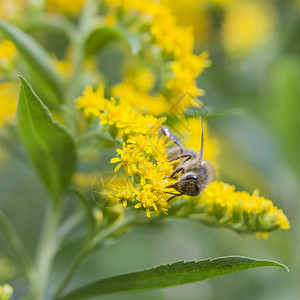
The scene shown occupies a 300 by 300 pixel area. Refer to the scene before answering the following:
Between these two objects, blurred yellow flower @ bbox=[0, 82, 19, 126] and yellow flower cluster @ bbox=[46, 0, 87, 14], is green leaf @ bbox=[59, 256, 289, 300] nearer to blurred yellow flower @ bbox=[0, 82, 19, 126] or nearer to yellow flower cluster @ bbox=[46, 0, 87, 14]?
blurred yellow flower @ bbox=[0, 82, 19, 126]

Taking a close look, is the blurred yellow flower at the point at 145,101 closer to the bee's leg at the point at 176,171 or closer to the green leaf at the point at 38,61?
the green leaf at the point at 38,61

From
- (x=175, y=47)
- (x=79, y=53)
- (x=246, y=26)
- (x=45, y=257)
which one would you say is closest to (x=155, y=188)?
(x=45, y=257)

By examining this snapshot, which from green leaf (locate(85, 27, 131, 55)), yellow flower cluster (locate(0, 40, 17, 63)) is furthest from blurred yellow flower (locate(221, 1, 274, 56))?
yellow flower cluster (locate(0, 40, 17, 63))

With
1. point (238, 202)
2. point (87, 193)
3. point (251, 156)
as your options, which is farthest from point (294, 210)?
point (238, 202)

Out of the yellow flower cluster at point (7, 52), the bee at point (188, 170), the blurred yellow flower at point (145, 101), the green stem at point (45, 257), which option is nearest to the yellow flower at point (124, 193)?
the bee at point (188, 170)

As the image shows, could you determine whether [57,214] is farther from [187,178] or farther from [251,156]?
[251,156]

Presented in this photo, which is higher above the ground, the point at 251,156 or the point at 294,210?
the point at 251,156
